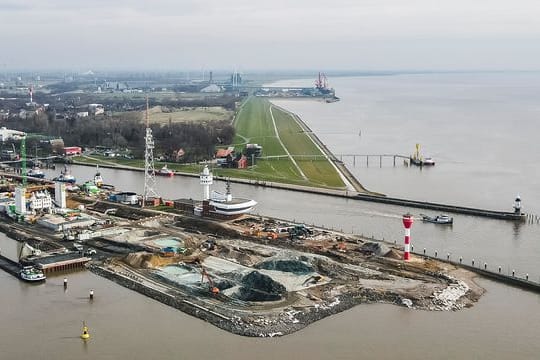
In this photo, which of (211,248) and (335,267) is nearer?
→ (335,267)

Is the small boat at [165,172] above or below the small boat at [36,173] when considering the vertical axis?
above

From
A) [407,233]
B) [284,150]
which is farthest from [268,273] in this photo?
[284,150]

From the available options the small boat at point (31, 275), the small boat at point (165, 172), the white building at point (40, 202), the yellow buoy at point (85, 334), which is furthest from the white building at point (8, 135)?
the yellow buoy at point (85, 334)

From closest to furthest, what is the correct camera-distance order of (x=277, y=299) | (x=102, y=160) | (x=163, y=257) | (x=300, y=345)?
(x=300, y=345)
(x=277, y=299)
(x=163, y=257)
(x=102, y=160)

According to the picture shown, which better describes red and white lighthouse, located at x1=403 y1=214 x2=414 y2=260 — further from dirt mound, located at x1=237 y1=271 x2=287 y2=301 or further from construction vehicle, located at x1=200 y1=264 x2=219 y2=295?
construction vehicle, located at x1=200 y1=264 x2=219 y2=295

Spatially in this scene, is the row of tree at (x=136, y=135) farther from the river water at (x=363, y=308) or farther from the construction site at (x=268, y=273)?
the construction site at (x=268, y=273)

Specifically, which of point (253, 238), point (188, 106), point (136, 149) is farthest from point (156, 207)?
point (188, 106)

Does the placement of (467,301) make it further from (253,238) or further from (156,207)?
(156,207)
